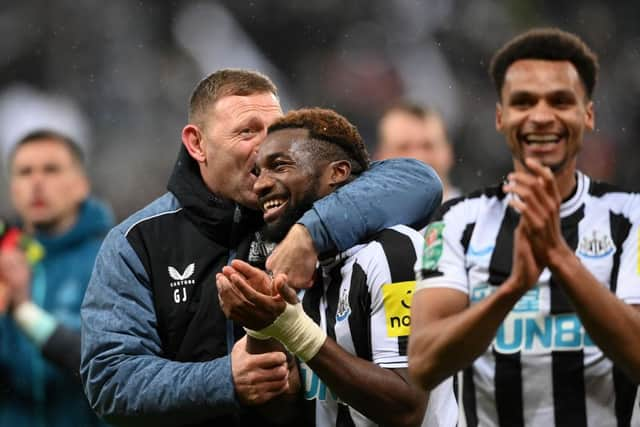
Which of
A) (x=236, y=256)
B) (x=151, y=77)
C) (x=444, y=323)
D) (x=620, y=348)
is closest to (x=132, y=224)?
(x=236, y=256)

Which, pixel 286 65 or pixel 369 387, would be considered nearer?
pixel 369 387

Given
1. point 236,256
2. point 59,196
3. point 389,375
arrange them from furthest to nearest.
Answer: point 59,196
point 236,256
point 389,375

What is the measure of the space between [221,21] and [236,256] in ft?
18.7

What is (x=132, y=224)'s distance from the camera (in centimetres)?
417

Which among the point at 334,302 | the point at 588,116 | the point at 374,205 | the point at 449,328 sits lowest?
the point at 449,328

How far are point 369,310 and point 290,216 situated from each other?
437 mm

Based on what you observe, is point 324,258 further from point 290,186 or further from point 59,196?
point 59,196

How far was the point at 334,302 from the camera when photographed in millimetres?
3752

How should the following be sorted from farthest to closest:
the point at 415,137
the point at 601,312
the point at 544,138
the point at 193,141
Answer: the point at 415,137 → the point at 193,141 → the point at 544,138 → the point at 601,312

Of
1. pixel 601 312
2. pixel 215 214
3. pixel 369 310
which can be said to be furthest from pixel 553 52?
pixel 215 214

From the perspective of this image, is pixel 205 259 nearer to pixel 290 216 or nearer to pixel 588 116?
pixel 290 216

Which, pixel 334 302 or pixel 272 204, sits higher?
pixel 272 204

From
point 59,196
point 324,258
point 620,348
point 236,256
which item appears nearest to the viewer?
point 620,348

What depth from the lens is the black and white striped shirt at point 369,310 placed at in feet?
11.8
